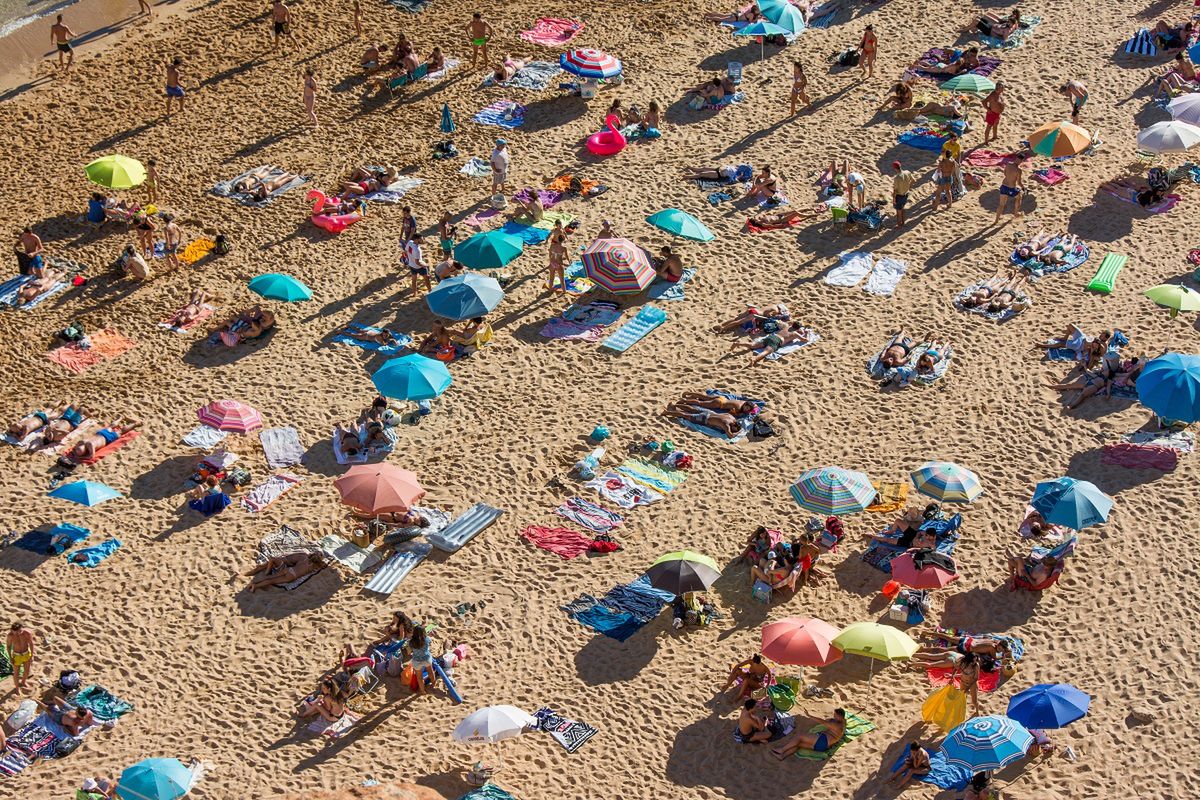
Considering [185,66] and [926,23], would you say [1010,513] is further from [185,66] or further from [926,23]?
[185,66]

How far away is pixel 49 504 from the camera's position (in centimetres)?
2808

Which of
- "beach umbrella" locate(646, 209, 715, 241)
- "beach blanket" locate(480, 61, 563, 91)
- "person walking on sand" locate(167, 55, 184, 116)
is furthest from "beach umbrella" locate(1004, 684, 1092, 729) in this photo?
"person walking on sand" locate(167, 55, 184, 116)

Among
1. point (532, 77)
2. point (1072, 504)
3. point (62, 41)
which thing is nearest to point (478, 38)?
point (532, 77)

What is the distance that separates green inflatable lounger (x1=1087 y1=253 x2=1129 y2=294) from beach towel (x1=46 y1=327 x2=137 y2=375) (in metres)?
19.5

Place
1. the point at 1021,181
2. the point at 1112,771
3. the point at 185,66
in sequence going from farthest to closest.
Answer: the point at 185,66, the point at 1021,181, the point at 1112,771

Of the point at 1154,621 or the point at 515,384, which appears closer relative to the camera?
the point at 1154,621

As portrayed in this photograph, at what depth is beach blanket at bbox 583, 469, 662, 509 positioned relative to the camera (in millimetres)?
27750

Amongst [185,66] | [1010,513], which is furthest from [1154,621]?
[185,66]

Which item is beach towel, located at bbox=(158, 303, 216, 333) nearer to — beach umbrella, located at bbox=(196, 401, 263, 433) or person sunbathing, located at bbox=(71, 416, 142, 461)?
person sunbathing, located at bbox=(71, 416, 142, 461)

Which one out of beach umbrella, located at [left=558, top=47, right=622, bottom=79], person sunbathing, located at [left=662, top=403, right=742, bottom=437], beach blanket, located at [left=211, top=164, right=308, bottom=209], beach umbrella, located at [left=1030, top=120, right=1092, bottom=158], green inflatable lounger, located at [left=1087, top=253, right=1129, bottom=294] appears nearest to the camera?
person sunbathing, located at [left=662, top=403, right=742, bottom=437]

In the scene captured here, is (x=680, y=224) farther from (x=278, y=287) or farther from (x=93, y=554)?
(x=93, y=554)

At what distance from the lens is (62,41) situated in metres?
39.9

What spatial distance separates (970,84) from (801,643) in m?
18.2

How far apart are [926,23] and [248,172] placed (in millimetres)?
17886
